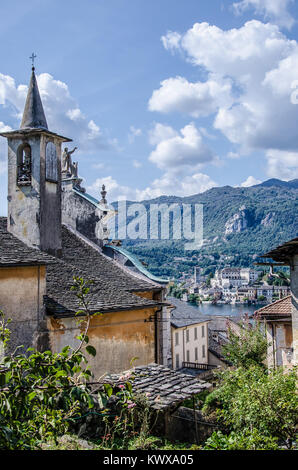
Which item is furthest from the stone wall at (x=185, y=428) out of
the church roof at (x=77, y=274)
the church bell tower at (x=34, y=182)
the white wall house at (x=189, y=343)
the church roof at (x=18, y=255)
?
the white wall house at (x=189, y=343)

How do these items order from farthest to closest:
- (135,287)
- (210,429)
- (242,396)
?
(135,287), (210,429), (242,396)

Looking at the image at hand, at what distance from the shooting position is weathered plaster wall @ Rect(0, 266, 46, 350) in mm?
12039

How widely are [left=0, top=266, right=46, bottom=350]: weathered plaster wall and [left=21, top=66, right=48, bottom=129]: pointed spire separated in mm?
6523

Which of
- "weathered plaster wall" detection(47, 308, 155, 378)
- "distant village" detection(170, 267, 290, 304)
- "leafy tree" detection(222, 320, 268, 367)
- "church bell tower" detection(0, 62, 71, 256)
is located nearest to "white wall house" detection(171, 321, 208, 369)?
"leafy tree" detection(222, 320, 268, 367)

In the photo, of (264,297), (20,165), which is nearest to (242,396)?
(20,165)

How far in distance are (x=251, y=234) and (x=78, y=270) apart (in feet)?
609

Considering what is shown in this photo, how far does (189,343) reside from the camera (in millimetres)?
43188

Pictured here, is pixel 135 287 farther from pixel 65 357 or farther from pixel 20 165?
pixel 65 357

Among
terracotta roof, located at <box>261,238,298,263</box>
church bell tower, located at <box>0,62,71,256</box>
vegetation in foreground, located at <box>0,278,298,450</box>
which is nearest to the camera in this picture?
vegetation in foreground, located at <box>0,278,298,450</box>

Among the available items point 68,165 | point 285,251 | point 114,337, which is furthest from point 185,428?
point 68,165

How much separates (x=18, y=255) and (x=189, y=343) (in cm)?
3305

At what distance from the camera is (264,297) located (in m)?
152

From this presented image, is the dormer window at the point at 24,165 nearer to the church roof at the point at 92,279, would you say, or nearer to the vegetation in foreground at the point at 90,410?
the church roof at the point at 92,279

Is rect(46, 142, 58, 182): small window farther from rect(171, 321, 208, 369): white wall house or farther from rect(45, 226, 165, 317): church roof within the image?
rect(171, 321, 208, 369): white wall house
